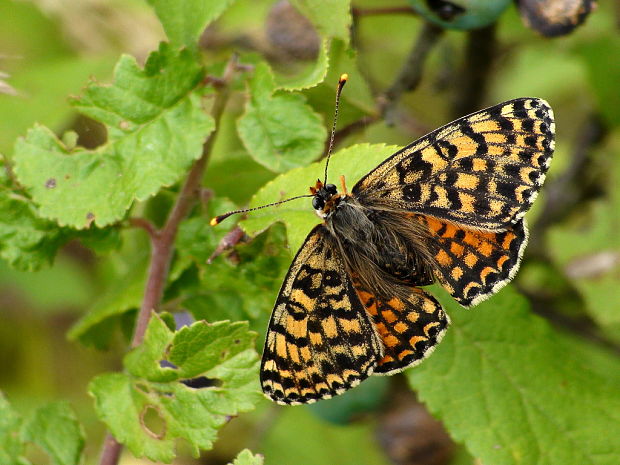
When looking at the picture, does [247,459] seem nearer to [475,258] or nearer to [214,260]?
[214,260]

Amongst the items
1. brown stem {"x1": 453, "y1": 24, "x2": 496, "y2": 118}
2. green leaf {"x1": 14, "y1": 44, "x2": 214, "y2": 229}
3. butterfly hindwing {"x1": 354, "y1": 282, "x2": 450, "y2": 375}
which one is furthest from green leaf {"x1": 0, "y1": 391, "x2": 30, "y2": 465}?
brown stem {"x1": 453, "y1": 24, "x2": 496, "y2": 118}

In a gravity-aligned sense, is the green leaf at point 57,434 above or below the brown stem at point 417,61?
below

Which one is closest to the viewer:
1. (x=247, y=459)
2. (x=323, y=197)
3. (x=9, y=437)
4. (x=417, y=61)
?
(x=247, y=459)

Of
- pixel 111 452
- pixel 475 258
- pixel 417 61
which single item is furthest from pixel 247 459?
pixel 417 61

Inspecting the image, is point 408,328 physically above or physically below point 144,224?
below

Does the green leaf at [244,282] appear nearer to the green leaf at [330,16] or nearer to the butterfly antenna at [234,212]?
the butterfly antenna at [234,212]

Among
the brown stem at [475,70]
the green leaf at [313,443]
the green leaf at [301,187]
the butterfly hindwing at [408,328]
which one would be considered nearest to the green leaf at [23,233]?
the green leaf at [301,187]

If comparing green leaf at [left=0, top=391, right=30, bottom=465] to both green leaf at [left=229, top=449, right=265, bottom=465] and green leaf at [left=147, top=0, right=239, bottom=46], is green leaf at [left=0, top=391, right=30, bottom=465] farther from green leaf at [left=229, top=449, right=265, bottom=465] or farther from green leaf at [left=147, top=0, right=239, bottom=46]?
green leaf at [left=147, top=0, right=239, bottom=46]
